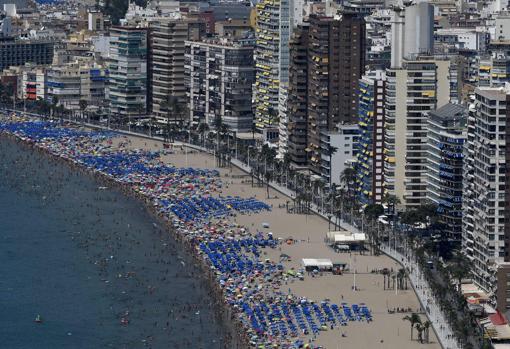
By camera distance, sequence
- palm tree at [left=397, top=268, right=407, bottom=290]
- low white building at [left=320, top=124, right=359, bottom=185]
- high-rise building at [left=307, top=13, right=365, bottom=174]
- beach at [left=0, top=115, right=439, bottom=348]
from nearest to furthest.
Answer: beach at [left=0, top=115, right=439, bottom=348], palm tree at [left=397, top=268, right=407, bottom=290], low white building at [left=320, top=124, right=359, bottom=185], high-rise building at [left=307, top=13, right=365, bottom=174]

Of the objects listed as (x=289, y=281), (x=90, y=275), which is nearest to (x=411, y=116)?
(x=289, y=281)

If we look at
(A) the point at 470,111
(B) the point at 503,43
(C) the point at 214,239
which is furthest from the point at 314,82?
(A) the point at 470,111

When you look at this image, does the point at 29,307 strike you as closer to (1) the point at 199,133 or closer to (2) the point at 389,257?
(2) the point at 389,257

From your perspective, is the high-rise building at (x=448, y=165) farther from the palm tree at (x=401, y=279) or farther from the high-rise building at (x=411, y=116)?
the palm tree at (x=401, y=279)

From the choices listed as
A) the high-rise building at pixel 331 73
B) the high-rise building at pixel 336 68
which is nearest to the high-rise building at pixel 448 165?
the high-rise building at pixel 331 73

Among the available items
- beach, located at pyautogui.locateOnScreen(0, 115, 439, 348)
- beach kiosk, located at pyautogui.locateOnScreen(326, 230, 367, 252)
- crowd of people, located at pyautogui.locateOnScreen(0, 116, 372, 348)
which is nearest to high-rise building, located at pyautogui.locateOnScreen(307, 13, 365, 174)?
beach, located at pyautogui.locateOnScreen(0, 115, 439, 348)

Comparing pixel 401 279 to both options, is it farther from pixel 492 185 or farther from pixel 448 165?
pixel 448 165

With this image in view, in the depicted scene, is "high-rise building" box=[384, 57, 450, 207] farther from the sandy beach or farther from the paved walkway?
the paved walkway
